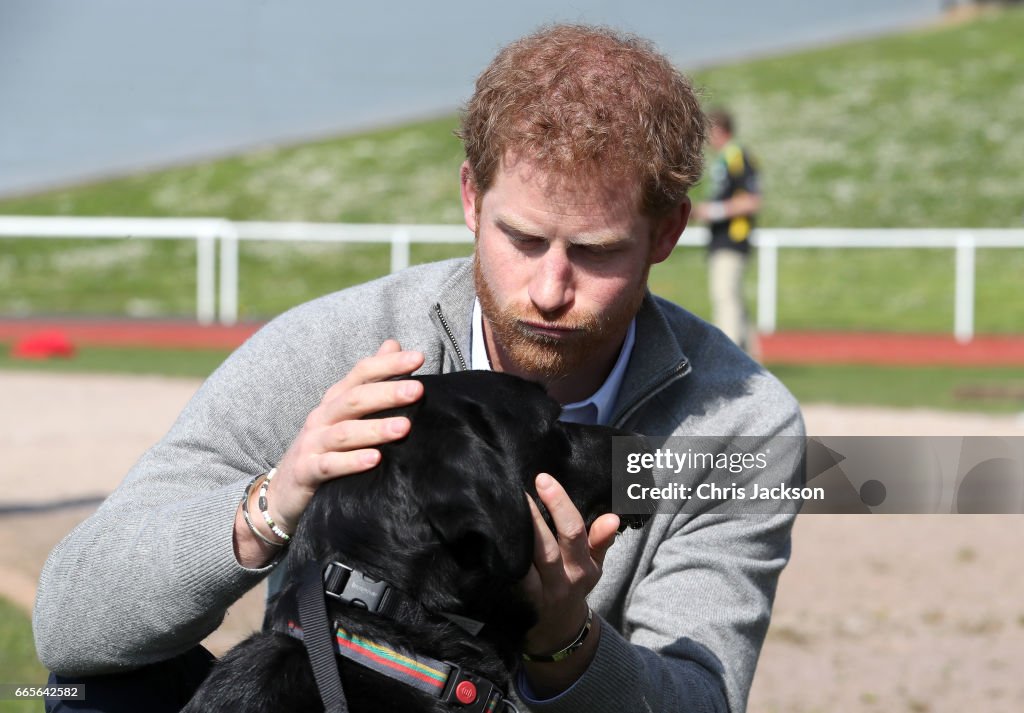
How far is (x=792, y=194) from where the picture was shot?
33188 millimetres

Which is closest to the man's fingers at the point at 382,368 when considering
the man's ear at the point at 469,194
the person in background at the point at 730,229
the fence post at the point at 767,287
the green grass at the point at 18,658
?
the man's ear at the point at 469,194

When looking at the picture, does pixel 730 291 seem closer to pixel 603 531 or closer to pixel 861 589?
pixel 861 589

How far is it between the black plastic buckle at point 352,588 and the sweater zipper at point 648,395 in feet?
3.22

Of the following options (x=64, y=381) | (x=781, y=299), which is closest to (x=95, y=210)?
(x=781, y=299)

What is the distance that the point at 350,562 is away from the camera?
8.86 ft

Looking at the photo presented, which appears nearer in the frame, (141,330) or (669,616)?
(669,616)

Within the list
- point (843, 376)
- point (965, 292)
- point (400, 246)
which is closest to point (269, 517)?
point (843, 376)

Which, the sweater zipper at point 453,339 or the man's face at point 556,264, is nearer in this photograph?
the man's face at point 556,264

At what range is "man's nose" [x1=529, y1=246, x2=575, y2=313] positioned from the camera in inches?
126

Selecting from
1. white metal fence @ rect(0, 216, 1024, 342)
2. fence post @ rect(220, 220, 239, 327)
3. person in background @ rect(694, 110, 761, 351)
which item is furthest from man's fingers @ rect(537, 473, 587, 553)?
fence post @ rect(220, 220, 239, 327)

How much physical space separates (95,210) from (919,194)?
67.1 feet

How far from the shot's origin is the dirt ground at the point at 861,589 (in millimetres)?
5258

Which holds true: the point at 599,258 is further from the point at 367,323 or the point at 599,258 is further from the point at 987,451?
the point at 987,451

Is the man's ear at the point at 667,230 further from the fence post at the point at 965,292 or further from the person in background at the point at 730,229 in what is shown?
the fence post at the point at 965,292
